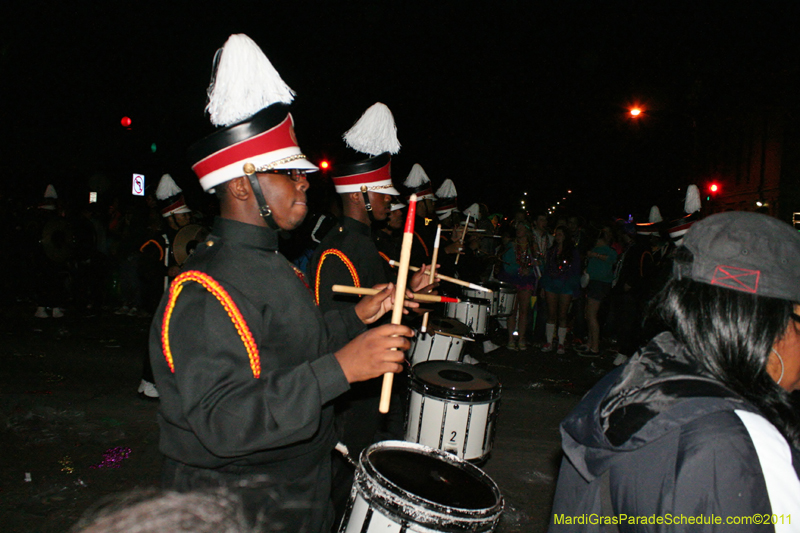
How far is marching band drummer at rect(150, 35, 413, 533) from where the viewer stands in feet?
4.91

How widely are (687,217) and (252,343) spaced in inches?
265

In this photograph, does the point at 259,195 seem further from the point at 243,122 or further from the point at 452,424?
the point at 452,424

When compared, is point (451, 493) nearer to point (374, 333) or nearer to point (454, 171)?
point (374, 333)

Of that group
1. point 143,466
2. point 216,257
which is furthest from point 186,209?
point 216,257

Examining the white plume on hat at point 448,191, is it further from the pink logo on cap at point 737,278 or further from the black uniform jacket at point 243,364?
the pink logo on cap at point 737,278

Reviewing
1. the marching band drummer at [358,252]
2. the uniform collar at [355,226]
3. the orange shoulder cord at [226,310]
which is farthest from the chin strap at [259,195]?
the uniform collar at [355,226]

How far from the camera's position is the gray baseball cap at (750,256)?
1180mm

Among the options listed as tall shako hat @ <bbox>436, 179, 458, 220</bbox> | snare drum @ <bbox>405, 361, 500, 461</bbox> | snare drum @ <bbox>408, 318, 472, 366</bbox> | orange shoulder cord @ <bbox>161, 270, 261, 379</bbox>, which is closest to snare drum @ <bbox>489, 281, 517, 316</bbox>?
tall shako hat @ <bbox>436, 179, 458, 220</bbox>

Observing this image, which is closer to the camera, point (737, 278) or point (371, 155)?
point (737, 278)

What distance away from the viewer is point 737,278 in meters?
1.20

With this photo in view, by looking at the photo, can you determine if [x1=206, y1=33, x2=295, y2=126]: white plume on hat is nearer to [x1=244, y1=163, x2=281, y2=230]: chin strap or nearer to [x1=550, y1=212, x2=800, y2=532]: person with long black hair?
[x1=244, y1=163, x2=281, y2=230]: chin strap

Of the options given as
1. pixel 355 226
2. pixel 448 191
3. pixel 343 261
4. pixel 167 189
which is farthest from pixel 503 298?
pixel 343 261

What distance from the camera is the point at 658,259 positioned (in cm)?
809

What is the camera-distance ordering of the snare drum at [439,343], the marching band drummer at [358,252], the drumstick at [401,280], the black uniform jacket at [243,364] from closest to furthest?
the black uniform jacket at [243,364] < the drumstick at [401,280] < the marching band drummer at [358,252] < the snare drum at [439,343]
